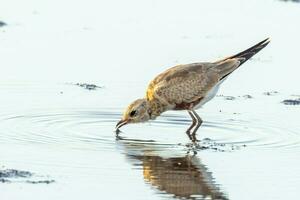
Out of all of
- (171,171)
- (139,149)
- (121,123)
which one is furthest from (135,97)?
(171,171)

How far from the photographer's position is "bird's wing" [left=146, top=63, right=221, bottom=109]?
14203mm

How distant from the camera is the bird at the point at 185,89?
14.1 meters

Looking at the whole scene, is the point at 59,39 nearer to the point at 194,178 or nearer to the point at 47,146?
the point at 47,146

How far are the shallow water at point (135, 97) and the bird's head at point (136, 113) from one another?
0.47 feet

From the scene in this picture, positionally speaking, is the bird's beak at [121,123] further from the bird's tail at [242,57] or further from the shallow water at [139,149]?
the bird's tail at [242,57]

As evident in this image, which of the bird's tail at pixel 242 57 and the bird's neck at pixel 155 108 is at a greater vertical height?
the bird's tail at pixel 242 57

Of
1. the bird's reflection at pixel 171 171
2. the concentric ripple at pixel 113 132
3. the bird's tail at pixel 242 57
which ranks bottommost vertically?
the bird's reflection at pixel 171 171

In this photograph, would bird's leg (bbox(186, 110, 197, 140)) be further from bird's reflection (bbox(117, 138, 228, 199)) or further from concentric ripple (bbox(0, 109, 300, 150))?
bird's reflection (bbox(117, 138, 228, 199))

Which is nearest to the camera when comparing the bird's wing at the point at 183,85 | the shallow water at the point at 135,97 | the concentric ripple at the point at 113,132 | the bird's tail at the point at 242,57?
the shallow water at the point at 135,97

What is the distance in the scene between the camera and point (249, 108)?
15070 millimetres

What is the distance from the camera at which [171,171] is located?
11961 millimetres

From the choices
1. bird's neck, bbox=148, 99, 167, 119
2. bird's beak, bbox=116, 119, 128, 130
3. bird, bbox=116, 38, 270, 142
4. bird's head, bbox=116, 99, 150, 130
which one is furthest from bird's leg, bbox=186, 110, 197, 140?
bird's beak, bbox=116, 119, 128, 130

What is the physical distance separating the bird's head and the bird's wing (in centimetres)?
22

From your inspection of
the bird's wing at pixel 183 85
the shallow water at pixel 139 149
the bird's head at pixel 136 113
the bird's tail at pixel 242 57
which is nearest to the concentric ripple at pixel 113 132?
the shallow water at pixel 139 149
